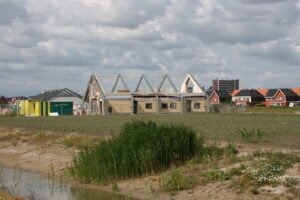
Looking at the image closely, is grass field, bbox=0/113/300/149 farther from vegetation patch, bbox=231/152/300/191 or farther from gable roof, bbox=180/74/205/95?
gable roof, bbox=180/74/205/95

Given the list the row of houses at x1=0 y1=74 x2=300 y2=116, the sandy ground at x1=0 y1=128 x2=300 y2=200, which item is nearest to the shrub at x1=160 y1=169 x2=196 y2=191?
the sandy ground at x1=0 y1=128 x2=300 y2=200

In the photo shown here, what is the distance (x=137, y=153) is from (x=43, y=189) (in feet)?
11.4

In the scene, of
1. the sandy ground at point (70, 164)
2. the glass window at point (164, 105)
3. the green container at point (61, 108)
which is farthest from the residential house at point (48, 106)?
the sandy ground at point (70, 164)

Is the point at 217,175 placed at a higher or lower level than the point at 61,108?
lower

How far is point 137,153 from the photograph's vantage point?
1515cm

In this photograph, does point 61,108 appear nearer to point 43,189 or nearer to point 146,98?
point 146,98

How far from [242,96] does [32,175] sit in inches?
5235

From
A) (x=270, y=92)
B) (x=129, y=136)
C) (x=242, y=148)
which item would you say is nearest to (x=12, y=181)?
(x=129, y=136)

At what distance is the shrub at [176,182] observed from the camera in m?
13.2

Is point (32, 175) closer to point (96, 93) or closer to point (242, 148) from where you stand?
point (242, 148)

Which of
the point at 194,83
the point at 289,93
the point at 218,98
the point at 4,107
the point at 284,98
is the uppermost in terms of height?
the point at 194,83

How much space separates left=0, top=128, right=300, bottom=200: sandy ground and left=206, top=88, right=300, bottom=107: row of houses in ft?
351

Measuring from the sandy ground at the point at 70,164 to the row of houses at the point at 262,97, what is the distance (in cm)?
10689

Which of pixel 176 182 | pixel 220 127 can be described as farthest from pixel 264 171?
pixel 220 127
